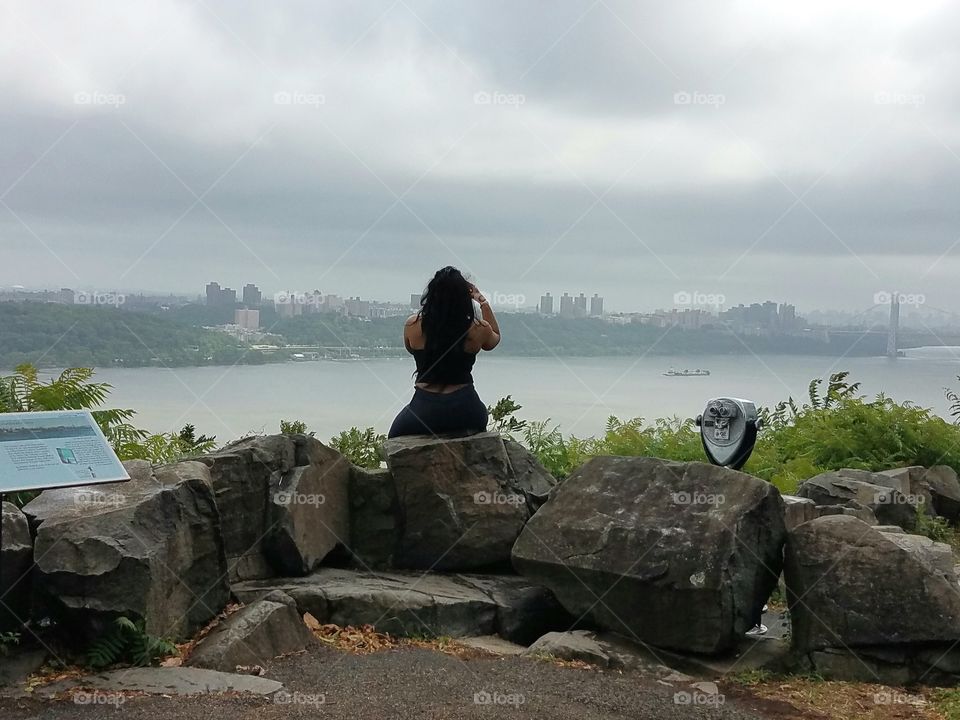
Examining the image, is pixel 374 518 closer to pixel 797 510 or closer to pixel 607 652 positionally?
pixel 607 652

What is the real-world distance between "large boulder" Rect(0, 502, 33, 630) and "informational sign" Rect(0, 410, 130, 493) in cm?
68

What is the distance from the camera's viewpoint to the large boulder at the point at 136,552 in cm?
556

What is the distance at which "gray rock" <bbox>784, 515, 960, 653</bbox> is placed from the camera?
6180 mm

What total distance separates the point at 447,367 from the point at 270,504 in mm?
1934

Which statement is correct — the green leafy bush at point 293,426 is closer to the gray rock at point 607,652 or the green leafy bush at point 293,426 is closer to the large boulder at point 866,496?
the gray rock at point 607,652

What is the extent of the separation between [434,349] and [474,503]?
4.55ft

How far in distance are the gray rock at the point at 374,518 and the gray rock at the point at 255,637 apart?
1386 millimetres

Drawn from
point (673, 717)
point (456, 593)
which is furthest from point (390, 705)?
point (456, 593)

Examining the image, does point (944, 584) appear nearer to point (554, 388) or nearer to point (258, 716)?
point (258, 716)

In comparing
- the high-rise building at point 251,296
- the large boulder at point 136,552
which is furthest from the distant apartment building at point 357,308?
the large boulder at point 136,552

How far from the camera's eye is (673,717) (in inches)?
207

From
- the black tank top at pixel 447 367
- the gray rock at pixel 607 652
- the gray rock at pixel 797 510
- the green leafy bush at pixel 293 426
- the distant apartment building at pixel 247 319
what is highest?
the distant apartment building at pixel 247 319

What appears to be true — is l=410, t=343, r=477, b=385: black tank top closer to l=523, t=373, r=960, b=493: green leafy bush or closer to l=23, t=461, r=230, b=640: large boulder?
l=23, t=461, r=230, b=640: large boulder

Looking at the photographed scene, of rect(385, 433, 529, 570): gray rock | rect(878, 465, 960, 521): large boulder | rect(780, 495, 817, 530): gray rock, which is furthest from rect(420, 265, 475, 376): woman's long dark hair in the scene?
rect(878, 465, 960, 521): large boulder
